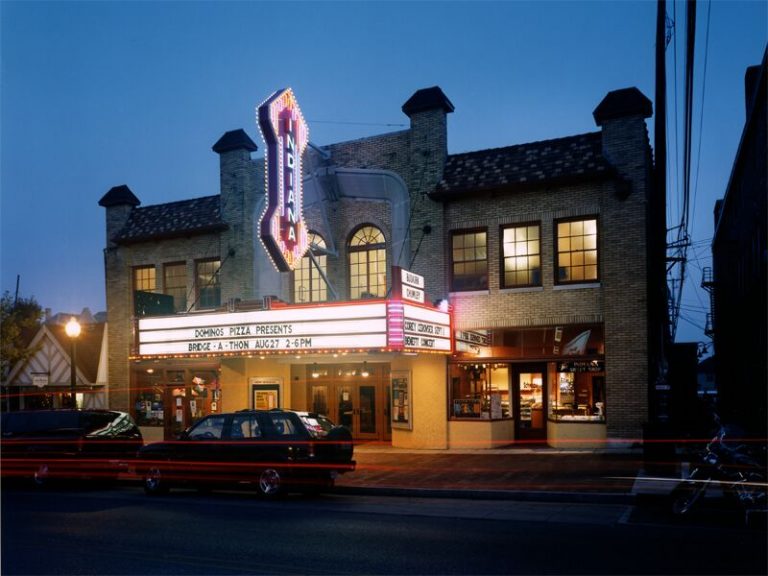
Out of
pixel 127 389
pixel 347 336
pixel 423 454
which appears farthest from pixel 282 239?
pixel 127 389

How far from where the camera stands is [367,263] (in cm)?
2238

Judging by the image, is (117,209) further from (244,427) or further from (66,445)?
(244,427)

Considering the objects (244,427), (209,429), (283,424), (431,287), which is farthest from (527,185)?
(209,429)

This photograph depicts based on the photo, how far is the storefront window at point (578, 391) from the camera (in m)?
19.1

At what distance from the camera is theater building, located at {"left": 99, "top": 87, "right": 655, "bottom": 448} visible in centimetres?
1862

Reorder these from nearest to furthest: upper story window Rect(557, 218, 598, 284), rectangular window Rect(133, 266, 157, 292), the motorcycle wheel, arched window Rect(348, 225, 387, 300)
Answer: the motorcycle wheel, upper story window Rect(557, 218, 598, 284), arched window Rect(348, 225, 387, 300), rectangular window Rect(133, 266, 157, 292)

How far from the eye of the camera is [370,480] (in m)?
15.4

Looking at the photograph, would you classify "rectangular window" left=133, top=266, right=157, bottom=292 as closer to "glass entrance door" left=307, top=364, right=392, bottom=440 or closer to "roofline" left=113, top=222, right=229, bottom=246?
"roofline" left=113, top=222, right=229, bottom=246

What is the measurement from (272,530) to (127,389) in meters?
17.3

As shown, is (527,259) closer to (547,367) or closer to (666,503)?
(547,367)

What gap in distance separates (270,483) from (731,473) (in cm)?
812

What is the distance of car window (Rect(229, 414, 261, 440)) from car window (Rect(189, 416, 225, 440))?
33 cm

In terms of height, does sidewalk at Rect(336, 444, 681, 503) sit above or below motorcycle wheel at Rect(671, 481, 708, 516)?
below

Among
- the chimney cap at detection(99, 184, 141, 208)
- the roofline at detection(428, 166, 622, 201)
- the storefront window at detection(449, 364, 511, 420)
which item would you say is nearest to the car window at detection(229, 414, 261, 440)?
the storefront window at detection(449, 364, 511, 420)
